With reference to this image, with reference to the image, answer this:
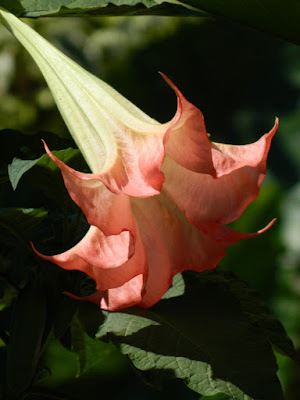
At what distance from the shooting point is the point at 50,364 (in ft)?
2.65

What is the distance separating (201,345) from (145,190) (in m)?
0.16

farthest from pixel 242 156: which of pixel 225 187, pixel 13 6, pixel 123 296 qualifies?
pixel 13 6

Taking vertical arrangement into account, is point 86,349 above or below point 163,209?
below

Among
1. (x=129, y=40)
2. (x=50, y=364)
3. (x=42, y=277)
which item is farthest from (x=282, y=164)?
(x=42, y=277)

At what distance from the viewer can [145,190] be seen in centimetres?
47

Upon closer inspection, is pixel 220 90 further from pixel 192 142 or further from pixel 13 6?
pixel 192 142

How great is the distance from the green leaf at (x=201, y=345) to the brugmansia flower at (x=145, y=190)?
42 mm

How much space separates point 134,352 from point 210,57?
8.65 feet

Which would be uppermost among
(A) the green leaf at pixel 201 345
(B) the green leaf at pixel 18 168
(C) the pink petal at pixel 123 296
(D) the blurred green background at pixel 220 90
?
(B) the green leaf at pixel 18 168

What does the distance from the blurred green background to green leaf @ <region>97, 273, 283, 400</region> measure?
0.76 meters

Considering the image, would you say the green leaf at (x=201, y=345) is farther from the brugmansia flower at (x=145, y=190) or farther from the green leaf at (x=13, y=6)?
the green leaf at (x=13, y=6)

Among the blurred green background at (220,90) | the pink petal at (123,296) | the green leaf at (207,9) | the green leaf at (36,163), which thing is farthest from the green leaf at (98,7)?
the blurred green background at (220,90)

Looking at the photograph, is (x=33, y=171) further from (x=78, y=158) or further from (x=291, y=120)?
(x=291, y=120)

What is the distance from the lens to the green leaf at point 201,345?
1.72 feet
